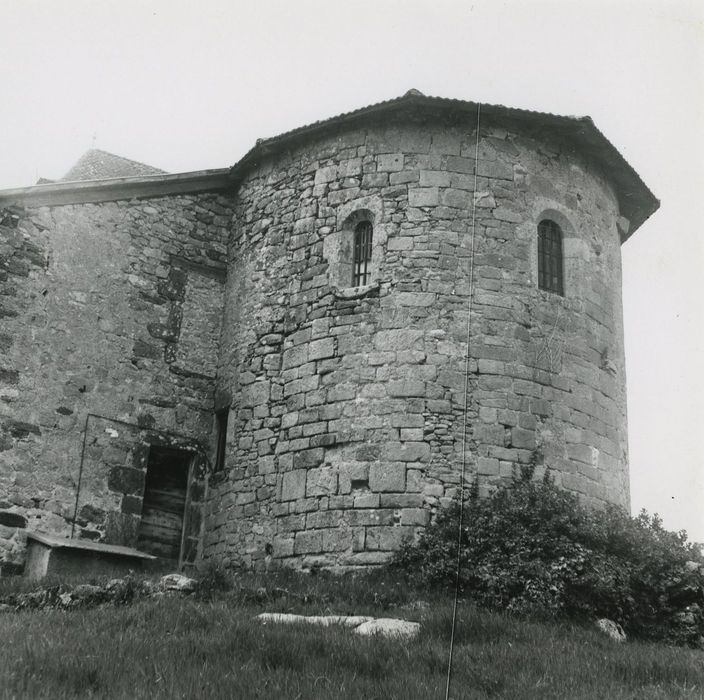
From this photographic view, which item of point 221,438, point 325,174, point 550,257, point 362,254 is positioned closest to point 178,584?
point 221,438

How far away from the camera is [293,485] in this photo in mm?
12250

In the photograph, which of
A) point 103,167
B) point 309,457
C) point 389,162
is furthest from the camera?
point 103,167

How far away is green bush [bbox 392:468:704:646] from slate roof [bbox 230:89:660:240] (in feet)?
16.2

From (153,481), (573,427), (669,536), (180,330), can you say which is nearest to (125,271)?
(180,330)

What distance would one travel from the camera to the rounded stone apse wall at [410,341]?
11742 mm

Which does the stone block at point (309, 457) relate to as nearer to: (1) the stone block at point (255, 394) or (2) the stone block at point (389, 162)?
(1) the stone block at point (255, 394)

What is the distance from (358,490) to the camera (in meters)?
11.7

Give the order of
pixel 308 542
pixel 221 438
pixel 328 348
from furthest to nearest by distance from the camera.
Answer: pixel 221 438 → pixel 328 348 → pixel 308 542

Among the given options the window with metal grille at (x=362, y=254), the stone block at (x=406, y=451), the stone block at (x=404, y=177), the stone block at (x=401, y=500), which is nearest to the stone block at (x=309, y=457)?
the stone block at (x=406, y=451)

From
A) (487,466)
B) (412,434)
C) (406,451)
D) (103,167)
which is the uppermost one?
(103,167)

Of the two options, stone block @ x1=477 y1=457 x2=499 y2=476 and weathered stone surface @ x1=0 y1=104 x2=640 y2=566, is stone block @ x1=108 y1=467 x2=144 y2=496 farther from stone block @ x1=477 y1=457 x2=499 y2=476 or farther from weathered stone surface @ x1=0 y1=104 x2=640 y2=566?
stone block @ x1=477 y1=457 x2=499 y2=476

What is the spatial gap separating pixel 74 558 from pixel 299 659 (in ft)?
17.8

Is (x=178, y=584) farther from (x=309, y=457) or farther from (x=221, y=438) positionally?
(x=221, y=438)

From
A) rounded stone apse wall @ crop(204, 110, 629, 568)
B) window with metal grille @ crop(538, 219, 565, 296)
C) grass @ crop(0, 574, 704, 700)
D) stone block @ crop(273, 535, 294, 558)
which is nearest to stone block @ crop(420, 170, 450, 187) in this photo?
rounded stone apse wall @ crop(204, 110, 629, 568)
